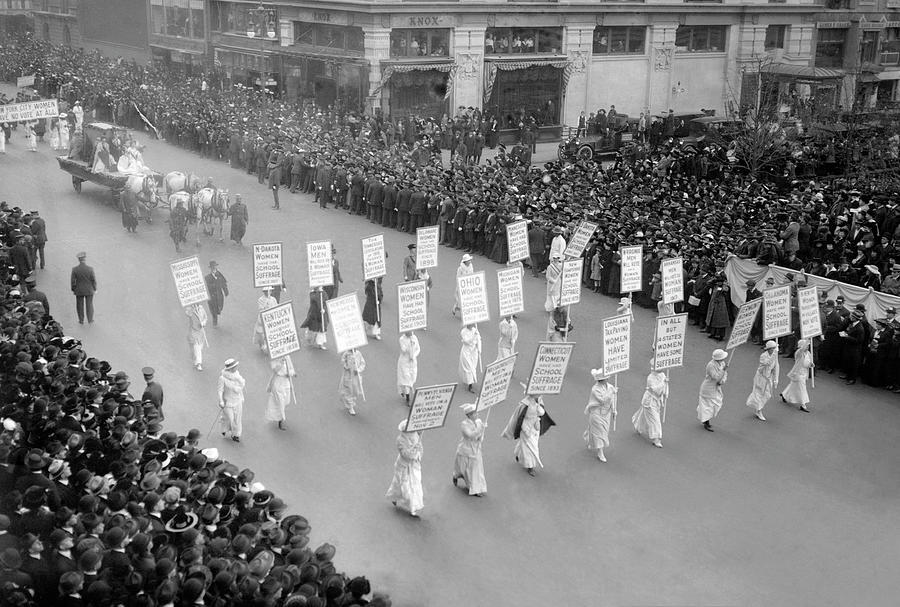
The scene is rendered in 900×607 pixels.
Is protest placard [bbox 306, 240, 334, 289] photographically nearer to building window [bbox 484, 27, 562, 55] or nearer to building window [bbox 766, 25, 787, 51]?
building window [bbox 484, 27, 562, 55]

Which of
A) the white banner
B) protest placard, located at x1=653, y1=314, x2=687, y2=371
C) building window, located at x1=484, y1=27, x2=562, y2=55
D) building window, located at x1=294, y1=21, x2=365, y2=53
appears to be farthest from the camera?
building window, located at x1=484, y1=27, x2=562, y2=55

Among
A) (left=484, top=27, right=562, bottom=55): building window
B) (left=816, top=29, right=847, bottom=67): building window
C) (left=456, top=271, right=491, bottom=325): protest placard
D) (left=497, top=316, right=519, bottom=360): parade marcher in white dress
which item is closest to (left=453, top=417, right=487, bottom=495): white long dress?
(left=456, top=271, right=491, bottom=325): protest placard

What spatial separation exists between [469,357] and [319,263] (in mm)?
3684

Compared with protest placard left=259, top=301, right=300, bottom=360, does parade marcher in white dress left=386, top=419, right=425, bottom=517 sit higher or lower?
lower

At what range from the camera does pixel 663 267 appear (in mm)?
19469

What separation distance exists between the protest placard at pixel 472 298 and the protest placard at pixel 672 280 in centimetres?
394

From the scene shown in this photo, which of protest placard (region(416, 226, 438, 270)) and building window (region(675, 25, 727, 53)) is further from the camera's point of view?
building window (region(675, 25, 727, 53))

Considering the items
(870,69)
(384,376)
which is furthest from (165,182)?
(870,69)

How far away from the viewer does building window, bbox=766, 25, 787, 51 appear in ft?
163

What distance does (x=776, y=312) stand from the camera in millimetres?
17531

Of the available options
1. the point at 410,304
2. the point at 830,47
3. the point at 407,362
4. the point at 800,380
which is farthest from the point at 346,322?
the point at 830,47

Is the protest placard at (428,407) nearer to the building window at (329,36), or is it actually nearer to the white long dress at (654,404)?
the white long dress at (654,404)

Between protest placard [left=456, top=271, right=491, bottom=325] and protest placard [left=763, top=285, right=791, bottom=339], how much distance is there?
486 cm

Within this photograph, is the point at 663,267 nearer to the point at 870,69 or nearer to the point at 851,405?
the point at 851,405
